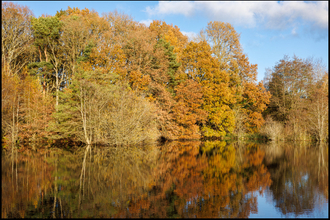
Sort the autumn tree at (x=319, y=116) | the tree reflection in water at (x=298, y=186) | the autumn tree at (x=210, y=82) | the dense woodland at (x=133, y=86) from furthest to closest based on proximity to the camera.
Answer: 1. the autumn tree at (x=210, y=82)
2. the autumn tree at (x=319, y=116)
3. the dense woodland at (x=133, y=86)
4. the tree reflection in water at (x=298, y=186)

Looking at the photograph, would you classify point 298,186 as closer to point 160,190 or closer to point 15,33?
point 160,190

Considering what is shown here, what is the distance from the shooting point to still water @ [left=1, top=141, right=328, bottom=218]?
254 inches

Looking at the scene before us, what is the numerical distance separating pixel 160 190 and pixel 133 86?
21789mm

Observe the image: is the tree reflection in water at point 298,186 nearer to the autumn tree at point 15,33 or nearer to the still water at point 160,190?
the still water at point 160,190

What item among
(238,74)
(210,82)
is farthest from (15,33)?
(238,74)

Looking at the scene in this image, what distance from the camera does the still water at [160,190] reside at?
6.46 m

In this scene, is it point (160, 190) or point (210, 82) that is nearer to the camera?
point (160, 190)

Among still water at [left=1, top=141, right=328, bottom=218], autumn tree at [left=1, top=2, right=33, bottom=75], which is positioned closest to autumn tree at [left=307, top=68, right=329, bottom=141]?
still water at [left=1, top=141, right=328, bottom=218]

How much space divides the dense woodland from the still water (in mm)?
11092

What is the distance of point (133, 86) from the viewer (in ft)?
95.9

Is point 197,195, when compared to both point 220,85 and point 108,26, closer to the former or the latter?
point 220,85

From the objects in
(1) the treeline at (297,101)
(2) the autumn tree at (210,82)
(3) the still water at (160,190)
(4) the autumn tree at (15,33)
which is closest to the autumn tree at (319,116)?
(1) the treeline at (297,101)

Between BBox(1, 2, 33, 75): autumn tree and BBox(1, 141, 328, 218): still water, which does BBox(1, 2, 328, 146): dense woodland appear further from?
BBox(1, 141, 328, 218): still water

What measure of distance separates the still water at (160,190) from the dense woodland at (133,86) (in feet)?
36.4
